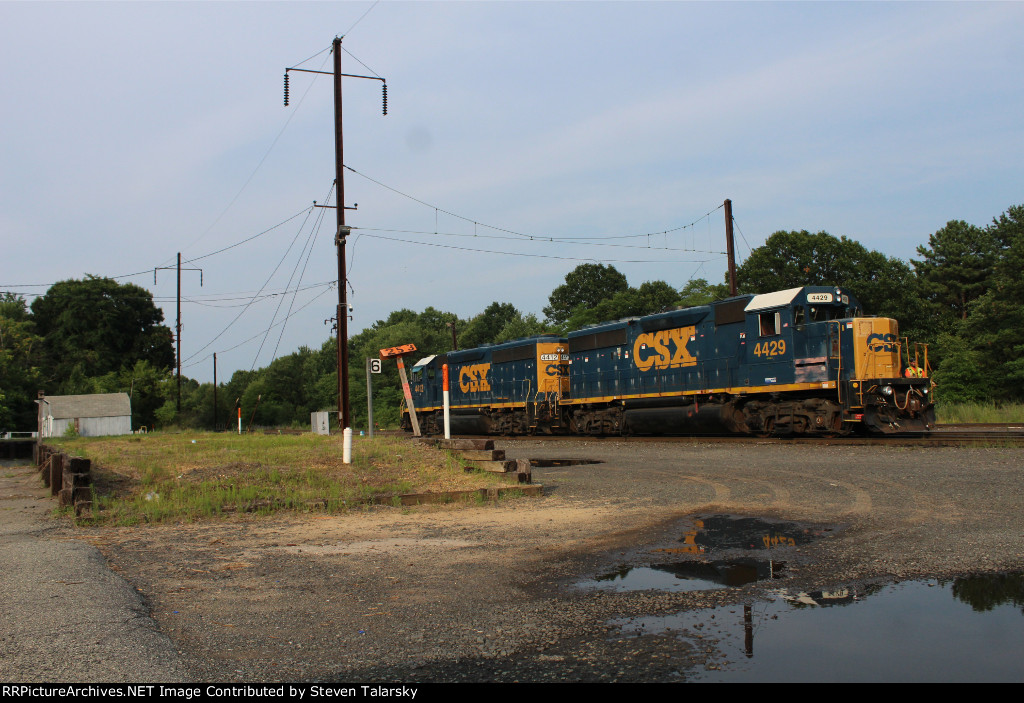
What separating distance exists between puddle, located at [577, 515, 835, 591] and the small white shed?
57810 mm

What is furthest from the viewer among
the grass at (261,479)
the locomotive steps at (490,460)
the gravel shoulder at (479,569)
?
the locomotive steps at (490,460)

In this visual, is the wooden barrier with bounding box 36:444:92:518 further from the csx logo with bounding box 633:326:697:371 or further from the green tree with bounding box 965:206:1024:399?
the green tree with bounding box 965:206:1024:399

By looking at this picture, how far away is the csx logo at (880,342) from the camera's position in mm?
18578

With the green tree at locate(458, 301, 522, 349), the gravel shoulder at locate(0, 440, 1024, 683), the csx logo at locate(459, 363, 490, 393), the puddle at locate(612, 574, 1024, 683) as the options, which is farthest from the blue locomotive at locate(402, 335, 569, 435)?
the green tree at locate(458, 301, 522, 349)

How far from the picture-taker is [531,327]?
83.0m

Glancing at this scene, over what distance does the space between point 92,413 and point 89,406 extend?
803 mm

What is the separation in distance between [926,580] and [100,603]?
19.8ft

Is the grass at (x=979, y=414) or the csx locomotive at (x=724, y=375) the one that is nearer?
the csx locomotive at (x=724, y=375)

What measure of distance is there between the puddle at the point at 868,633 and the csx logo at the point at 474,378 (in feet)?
92.0

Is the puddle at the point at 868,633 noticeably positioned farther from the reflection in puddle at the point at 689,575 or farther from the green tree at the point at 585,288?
the green tree at the point at 585,288

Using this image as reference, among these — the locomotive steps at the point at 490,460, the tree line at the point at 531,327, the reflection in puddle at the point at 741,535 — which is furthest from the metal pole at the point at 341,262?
the tree line at the point at 531,327

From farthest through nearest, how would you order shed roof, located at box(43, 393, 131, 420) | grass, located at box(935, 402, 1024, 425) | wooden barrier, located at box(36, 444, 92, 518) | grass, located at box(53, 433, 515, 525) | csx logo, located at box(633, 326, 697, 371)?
shed roof, located at box(43, 393, 131, 420) < grass, located at box(935, 402, 1024, 425) < csx logo, located at box(633, 326, 697, 371) < grass, located at box(53, 433, 515, 525) < wooden barrier, located at box(36, 444, 92, 518)

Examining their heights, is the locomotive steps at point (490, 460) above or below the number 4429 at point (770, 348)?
below

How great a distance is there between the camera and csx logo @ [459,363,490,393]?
109 feet
